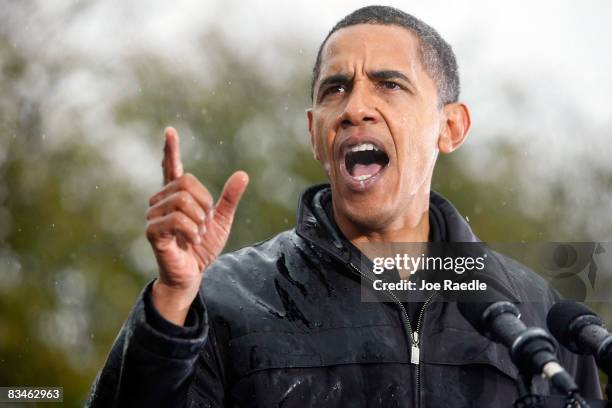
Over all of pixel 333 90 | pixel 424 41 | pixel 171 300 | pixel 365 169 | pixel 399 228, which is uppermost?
pixel 424 41

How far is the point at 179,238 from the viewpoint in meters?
1.90

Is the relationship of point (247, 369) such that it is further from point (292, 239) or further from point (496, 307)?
point (496, 307)

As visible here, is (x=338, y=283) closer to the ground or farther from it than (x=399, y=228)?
closer to the ground

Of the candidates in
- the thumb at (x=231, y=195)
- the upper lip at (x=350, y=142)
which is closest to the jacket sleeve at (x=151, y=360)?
the thumb at (x=231, y=195)

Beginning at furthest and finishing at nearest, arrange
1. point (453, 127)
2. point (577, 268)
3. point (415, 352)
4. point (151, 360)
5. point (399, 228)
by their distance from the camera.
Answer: point (453, 127) < point (399, 228) < point (577, 268) < point (415, 352) < point (151, 360)

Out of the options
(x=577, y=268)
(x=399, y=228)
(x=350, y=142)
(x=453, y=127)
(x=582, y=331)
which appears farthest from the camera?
(x=453, y=127)

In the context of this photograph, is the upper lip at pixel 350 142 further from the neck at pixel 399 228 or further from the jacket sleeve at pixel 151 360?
the jacket sleeve at pixel 151 360

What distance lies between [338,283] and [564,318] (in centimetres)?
84

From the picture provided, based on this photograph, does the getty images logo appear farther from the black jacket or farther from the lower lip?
the lower lip

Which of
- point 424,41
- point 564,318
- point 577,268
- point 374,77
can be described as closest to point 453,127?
point 424,41

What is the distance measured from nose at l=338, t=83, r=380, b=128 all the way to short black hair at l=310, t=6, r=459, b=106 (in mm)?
224

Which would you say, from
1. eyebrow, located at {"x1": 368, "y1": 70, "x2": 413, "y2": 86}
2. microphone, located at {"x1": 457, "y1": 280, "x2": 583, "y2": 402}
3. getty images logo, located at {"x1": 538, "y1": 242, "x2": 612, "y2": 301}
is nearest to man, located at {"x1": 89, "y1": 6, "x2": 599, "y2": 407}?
eyebrow, located at {"x1": 368, "y1": 70, "x2": 413, "y2": 86}

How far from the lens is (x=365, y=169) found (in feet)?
9.16

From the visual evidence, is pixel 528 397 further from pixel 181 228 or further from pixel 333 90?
pixel 333 90
